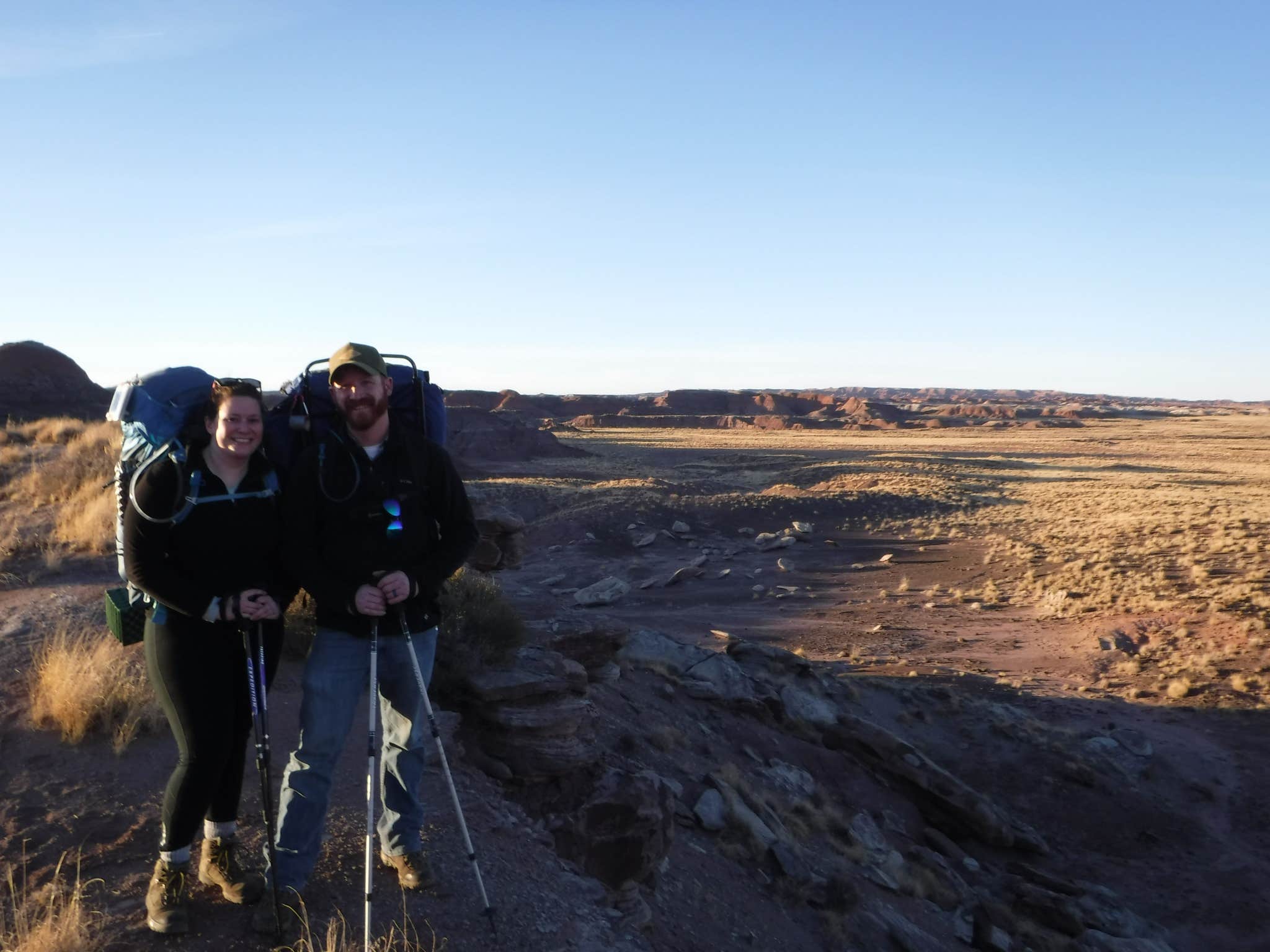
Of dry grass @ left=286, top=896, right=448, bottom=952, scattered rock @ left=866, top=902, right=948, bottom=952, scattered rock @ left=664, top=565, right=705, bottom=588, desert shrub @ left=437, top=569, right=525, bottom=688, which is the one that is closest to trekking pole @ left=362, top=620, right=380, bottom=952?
dry grass @ left=286, top=896, right=448, bottom=952

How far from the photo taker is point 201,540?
3.45 meters

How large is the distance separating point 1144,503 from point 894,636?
18.7m

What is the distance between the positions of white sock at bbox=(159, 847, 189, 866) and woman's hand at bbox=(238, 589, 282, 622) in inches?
37.2

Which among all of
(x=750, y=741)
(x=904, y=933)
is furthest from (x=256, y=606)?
(x=750, y=741)

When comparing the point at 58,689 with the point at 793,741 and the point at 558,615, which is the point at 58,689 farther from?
the point at 793,741

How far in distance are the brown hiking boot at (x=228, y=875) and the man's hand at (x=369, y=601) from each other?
1165 millimetres

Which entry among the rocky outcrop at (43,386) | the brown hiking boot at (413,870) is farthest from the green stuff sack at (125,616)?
the rocky outcrop at (43,386)

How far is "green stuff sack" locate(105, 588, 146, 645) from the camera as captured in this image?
142 inches

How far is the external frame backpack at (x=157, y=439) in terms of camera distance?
337 centimetres

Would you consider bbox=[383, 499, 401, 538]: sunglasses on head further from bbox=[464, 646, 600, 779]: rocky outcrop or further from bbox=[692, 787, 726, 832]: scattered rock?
bbox=[692, 787, 726, 832]: scattered rock

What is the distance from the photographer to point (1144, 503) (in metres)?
31.9

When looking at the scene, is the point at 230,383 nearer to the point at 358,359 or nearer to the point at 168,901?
the point at 358,359

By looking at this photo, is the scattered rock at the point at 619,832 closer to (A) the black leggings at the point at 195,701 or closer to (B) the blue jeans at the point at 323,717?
(B) the blue jeans at the point at 323,717

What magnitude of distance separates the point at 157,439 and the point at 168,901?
1.78 m
